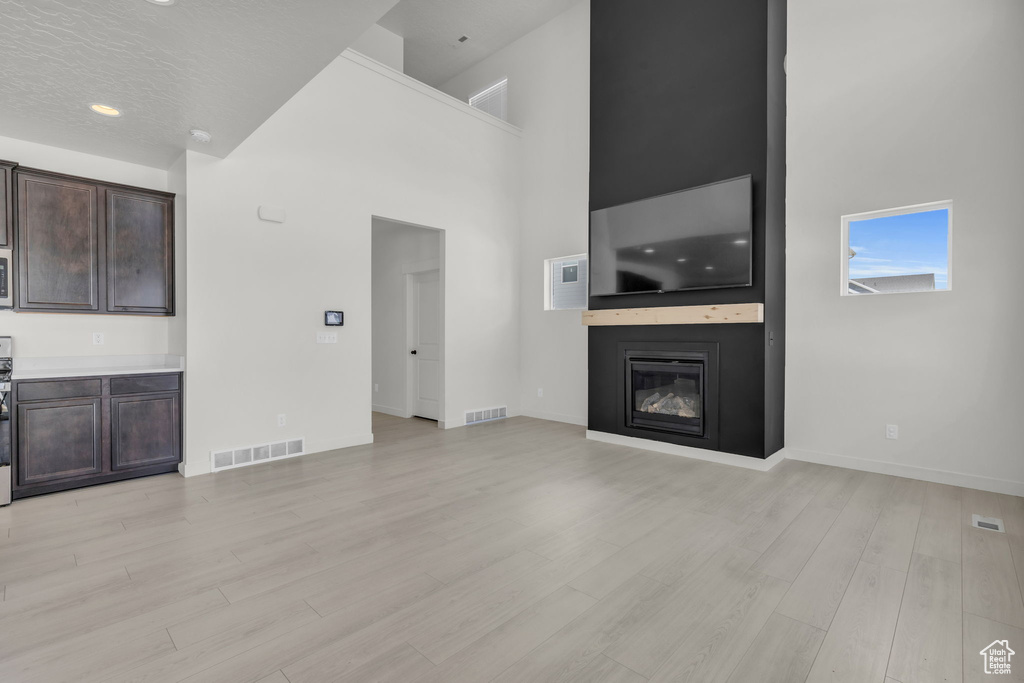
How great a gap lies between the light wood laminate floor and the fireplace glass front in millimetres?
839

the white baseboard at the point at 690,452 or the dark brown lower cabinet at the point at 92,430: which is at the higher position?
the dark brown lower cabinet at the point at 92,430

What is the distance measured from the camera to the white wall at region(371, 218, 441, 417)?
6.64 m

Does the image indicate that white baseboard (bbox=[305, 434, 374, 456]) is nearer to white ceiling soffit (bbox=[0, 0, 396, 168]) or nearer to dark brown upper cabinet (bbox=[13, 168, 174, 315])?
dark brown upper cabinet (bbox=[13, 168, 174, 315])

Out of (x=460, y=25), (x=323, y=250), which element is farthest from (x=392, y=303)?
(x=460, y=25)

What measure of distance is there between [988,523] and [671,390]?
7.62 feet

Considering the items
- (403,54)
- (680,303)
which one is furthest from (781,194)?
(403,54)

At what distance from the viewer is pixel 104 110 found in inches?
126

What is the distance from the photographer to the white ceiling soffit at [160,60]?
2232 millimetres

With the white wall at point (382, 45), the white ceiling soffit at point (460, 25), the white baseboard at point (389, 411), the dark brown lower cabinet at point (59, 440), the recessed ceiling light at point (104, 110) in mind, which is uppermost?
the white ceiling soffit at point (460, 25)

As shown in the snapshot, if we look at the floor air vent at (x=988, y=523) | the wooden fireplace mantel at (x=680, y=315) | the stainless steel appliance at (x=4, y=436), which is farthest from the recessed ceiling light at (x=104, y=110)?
the floor air vent at (x=988, y=523)

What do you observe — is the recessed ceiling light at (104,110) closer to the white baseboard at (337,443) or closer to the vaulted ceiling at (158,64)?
the vaulted ceiling at (158,64)

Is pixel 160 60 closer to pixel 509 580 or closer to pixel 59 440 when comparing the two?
pixel 59 440

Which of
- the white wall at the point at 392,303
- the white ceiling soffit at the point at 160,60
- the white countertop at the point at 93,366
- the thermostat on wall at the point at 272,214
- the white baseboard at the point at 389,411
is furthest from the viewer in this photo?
the white baseboard at the point at 389,411

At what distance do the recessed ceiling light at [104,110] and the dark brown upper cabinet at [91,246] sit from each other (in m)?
0.79
